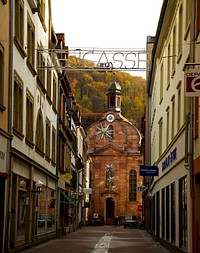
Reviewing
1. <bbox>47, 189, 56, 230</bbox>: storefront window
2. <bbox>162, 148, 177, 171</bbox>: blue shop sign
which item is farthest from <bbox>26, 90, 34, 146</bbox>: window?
<bbox>47, 189, 56, 230</bbox>: storefront window

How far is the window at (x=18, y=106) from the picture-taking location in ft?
→ 81.1

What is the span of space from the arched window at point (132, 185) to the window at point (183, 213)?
84.0m

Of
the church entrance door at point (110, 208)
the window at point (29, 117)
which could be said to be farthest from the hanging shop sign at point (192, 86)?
the church entrance door at point (110, 208)

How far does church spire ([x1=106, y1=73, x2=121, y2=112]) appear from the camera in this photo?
11538 cm

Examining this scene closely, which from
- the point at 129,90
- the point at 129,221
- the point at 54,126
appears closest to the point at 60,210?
the point at 54,126

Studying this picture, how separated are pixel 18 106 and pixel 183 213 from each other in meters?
7.55

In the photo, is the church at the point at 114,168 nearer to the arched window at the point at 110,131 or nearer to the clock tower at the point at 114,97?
the arched window at the point at 110,131

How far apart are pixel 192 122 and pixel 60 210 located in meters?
29.2

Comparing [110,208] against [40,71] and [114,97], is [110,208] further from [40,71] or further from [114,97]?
[40,71]

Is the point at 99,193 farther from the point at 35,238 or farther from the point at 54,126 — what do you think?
the point at 35,238

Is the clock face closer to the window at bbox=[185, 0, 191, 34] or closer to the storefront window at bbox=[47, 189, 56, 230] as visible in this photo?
the storefront window at bbox=[47, 189, 56, 230]

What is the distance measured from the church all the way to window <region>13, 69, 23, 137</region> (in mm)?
79802

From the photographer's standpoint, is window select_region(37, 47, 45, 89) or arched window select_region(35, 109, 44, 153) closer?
window select_region(37, 47, 45, 89)

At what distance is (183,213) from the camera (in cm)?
2317
